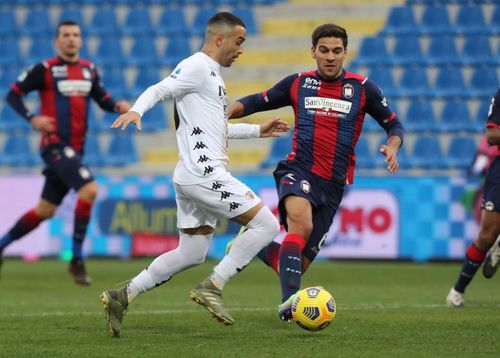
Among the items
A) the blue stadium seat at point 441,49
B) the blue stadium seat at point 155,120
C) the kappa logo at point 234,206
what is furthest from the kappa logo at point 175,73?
the blue stadium seat at point 441,49

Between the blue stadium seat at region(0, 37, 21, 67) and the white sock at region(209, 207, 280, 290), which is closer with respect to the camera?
the white sock at region(209, 207, 280, 290)

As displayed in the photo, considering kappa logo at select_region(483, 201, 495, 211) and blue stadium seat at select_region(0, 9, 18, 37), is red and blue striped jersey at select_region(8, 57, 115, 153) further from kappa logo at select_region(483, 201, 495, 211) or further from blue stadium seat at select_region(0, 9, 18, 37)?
blue stadium seat at select_region(0, 9, 18, 37)

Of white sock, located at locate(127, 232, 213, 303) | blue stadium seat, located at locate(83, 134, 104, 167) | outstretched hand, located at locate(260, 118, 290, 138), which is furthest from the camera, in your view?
blue stadium seat, located at locate(83, 134, 104, 167)

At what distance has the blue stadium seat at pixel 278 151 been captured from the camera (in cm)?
1559

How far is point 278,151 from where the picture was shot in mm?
15766

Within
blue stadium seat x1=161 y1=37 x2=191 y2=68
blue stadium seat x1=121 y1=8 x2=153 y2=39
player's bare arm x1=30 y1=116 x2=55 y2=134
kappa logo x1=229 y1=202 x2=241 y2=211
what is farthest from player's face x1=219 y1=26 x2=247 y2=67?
blue stadium seat x1=121 y1=8 x2=153 y2=39

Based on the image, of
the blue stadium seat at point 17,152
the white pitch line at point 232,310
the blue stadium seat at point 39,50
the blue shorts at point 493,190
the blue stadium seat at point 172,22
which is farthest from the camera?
the blue stadium seat at point 39,50

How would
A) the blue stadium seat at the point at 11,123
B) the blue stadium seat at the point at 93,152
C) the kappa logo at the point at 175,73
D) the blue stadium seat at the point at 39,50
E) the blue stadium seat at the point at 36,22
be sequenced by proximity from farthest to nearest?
the blue stadium seat at the point at 36,22, the blue stadium seat at the point at 39,50, the blue stadium seat at the point at 11,123, the blue stadium seat at the point at 93,152, the kappa logo at the point at 175,73

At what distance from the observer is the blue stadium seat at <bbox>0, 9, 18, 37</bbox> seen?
59.3ft

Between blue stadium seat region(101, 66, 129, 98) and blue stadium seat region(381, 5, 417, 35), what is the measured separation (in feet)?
13.5

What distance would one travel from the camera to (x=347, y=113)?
719 centimetres

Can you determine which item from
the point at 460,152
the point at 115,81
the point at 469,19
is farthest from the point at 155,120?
the point at 469,19

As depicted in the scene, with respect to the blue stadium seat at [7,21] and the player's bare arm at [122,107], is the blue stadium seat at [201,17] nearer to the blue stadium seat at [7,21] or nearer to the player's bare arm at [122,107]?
the blue stadium seat at [7,21]

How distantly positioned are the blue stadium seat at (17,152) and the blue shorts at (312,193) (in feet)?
32.4
